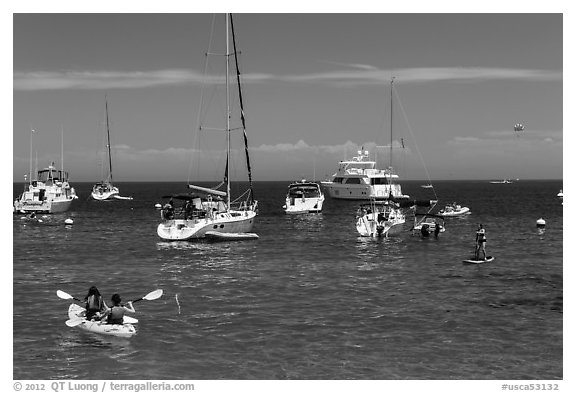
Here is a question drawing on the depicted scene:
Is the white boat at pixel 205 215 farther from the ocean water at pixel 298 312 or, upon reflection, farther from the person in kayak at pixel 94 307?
the person in kayak at pixel 94 307

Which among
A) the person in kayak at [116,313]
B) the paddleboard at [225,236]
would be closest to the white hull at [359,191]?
the paddleboard at [225,236]

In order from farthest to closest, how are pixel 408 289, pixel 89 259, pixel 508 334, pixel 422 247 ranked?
pixel 422 247
pixel 89 259
pixel 408 289
pixel 508 334

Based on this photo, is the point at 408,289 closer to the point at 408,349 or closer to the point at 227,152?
the point at 408,349

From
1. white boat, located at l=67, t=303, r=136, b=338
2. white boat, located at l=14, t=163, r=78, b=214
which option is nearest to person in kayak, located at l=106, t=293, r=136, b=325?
white boat, located at l=67, t=303, r=136, b=338

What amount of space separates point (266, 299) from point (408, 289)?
28.9 feet

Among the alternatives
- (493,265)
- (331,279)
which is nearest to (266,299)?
(331,279)

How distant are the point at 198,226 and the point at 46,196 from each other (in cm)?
5383

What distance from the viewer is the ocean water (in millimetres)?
21500

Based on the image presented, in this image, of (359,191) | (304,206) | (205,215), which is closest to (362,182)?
(359,191)

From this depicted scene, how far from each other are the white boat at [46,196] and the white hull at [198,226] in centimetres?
4713
